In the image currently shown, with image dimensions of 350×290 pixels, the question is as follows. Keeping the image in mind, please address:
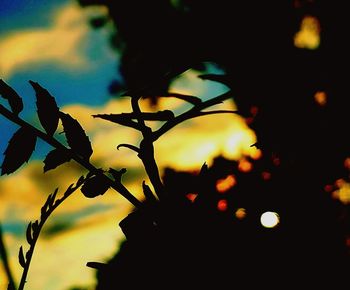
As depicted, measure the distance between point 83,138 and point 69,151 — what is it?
0.05 meters

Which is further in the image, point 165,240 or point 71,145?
point 71,145

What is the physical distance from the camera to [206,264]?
0.82 meters

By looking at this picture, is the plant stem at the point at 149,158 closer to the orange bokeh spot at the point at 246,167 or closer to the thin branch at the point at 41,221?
the thin branch at the point at 41,221

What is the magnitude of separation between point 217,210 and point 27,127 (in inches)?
16.4

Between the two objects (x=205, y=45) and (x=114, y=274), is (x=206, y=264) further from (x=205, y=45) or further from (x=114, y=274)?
(x=205, y=45)

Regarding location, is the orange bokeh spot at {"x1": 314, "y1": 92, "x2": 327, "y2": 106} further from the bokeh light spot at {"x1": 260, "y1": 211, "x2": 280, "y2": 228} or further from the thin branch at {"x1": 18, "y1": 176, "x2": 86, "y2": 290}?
the thin branch at {"x1": 18, "y1": 176, "x2": 86, "y2": 290}

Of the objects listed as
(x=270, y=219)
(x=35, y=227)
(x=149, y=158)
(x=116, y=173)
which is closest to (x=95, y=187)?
(x=116, y=173)

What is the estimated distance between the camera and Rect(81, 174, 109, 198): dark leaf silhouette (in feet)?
3.01

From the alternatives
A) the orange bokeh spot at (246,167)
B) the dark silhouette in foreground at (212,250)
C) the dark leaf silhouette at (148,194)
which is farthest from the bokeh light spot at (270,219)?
the orange bokeh spot at (246,167)

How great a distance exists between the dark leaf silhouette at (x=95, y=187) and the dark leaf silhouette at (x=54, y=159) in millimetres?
73

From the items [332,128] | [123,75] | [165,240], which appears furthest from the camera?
[123,75]

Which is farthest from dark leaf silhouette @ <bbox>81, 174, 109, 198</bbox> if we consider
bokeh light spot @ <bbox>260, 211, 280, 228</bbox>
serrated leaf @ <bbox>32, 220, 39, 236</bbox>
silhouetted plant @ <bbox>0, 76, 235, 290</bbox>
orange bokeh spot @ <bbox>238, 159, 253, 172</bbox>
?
orange bokeh spot @ <bbox>238, 159, 253, 172</bbox>

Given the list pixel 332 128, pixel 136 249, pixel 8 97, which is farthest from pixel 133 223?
pixel 332 128

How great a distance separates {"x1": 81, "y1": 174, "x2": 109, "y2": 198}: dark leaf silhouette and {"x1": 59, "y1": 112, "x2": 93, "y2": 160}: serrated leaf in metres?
0.06
